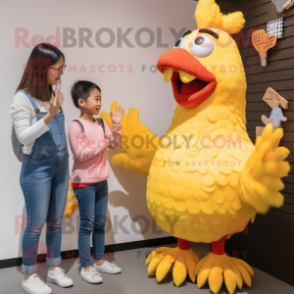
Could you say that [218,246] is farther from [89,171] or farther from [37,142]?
[37,142]

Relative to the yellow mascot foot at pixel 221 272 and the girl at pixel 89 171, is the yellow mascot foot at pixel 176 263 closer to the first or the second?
the yellow mascot foot at pixel 221 272

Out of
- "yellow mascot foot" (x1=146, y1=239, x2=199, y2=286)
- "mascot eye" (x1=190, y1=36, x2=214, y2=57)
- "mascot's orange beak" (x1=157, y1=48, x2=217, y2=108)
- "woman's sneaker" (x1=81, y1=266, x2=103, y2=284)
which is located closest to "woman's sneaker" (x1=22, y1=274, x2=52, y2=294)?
"woman's sneaker" (x1=81, y1=266, x2=103, y2=284)

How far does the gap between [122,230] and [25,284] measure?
0.78 m

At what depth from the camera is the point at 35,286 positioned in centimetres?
160

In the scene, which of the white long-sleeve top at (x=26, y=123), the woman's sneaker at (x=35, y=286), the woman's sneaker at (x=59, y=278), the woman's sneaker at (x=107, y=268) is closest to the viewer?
the white long-sleeve top at (x=26, y=123)

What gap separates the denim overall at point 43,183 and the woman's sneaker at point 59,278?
5.3 inches

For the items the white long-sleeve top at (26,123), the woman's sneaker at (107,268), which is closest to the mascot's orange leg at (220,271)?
the woman's sneaker at (107,268)

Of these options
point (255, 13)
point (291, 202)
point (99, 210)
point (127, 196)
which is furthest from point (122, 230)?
point (255, 13)

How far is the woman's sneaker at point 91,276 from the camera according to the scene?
5.72 ft

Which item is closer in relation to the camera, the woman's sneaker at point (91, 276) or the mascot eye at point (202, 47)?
the mascot eye at point (202, 47)

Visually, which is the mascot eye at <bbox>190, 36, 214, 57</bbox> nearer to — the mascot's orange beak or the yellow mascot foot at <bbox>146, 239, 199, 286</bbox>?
the mascot's orange beak

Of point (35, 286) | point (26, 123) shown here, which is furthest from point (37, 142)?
point (35, 286)

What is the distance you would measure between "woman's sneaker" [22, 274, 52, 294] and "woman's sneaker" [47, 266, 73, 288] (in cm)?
9

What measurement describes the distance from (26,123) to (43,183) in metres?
0.31
